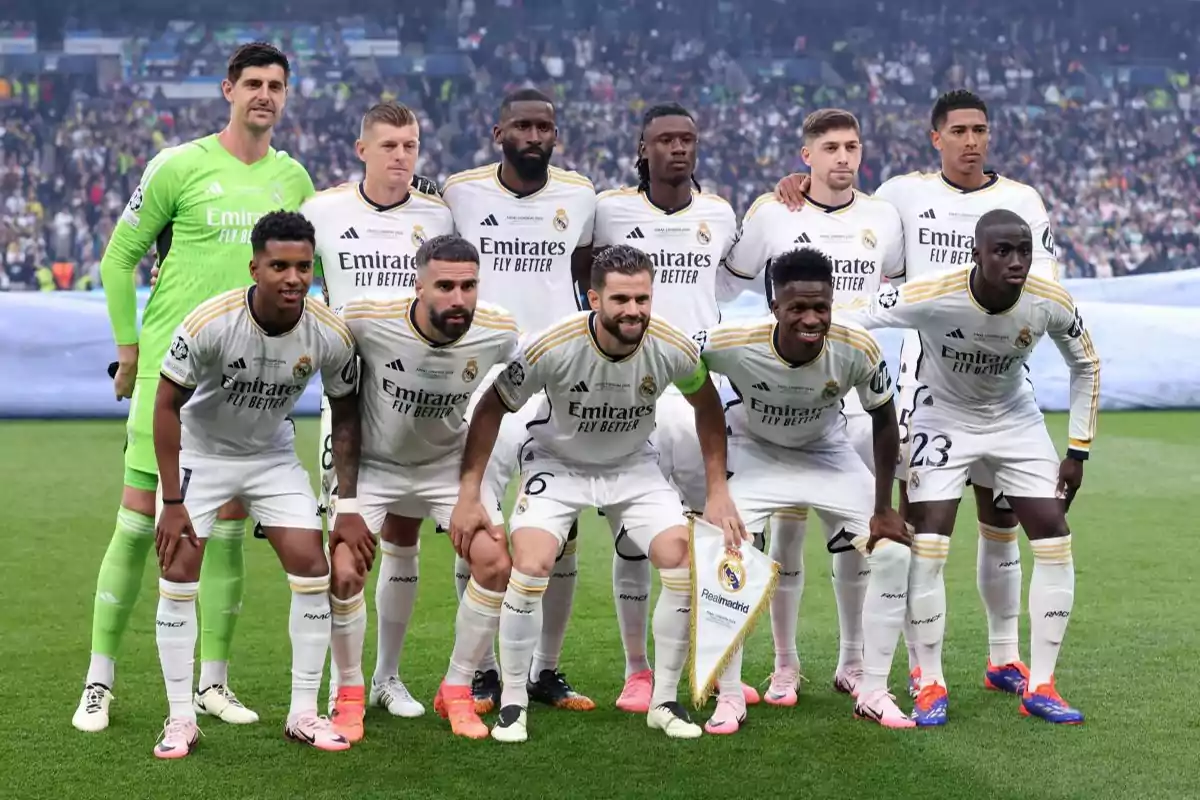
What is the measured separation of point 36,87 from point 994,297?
68.2 feet

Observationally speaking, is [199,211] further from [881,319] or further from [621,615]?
[881,319]

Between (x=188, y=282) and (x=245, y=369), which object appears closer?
(x=245, y=369)

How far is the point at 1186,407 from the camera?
16.9 metres

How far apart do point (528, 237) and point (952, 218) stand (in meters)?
1.79

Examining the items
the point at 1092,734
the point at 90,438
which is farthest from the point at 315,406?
the point at 1092,734

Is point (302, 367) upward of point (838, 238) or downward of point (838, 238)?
downward

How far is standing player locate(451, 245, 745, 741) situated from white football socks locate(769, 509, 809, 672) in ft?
1.76

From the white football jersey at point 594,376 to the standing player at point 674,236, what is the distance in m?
0.53

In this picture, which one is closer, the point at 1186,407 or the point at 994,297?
the point at 994,297

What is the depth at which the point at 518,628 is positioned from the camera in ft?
17.1

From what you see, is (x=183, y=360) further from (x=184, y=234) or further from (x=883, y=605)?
(x=883, y=605)

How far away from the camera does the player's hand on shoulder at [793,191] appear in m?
6.23

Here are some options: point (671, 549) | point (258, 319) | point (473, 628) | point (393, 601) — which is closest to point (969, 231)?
point (671, 549)

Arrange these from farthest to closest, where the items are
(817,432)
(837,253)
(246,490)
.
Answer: (837,253) → (817,432) → (246,490)
